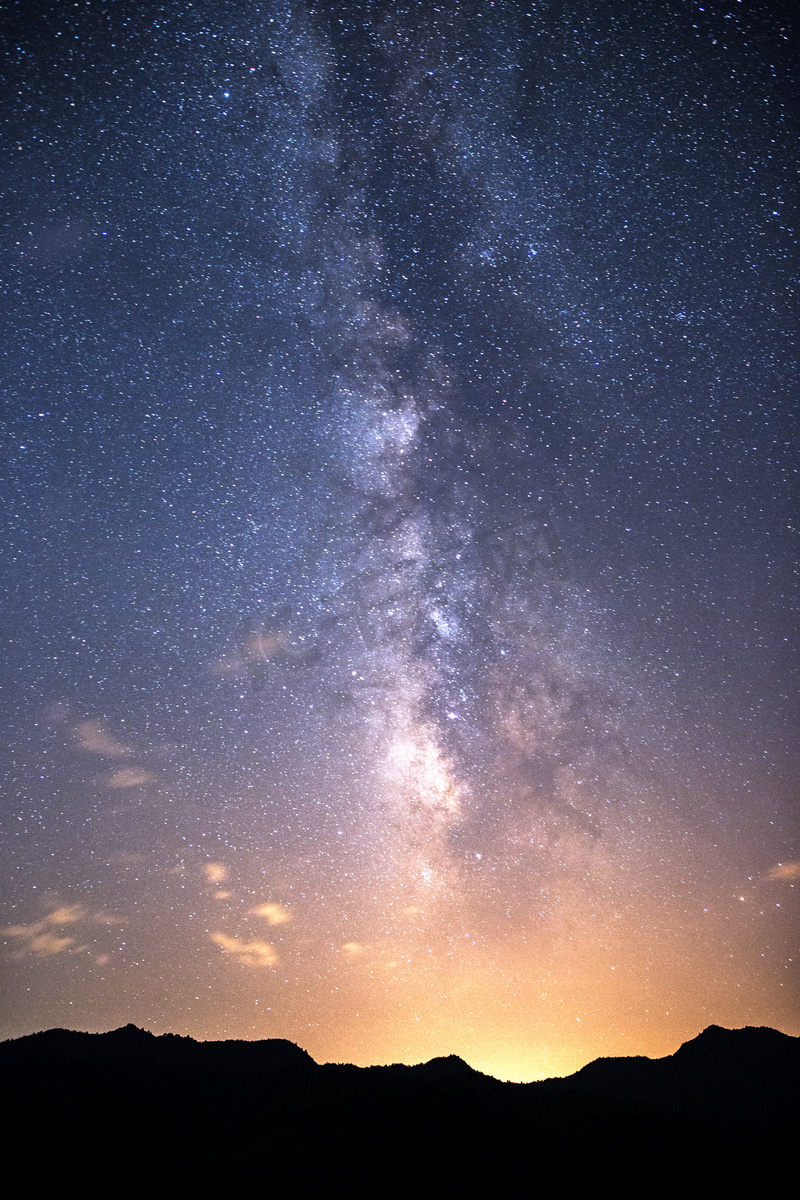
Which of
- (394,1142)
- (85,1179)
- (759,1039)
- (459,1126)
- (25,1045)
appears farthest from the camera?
(759,1039)

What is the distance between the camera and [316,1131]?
78.4 ft

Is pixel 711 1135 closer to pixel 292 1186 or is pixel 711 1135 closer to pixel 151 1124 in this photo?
pixel 292 1186

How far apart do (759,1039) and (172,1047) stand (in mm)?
41554

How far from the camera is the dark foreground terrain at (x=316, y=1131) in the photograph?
2080cm

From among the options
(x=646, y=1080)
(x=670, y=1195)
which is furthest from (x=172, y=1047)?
(x=646, y=1080)

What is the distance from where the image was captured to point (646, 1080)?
42188mm

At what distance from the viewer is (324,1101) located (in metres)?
26.9

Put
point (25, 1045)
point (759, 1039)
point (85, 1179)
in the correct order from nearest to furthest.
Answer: point (85, 1179) → point (25, 1045) → point (759, 1039)

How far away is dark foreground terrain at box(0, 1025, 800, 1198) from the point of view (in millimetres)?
20797

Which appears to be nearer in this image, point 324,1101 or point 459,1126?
point 459,1126

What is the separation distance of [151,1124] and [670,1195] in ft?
66.8

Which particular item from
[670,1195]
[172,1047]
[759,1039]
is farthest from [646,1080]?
[172,1047]

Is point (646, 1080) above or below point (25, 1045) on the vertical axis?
below

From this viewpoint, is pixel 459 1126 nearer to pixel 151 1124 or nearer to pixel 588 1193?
pixel 588 1193
